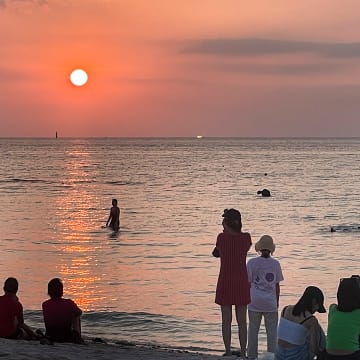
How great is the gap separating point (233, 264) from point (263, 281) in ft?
1.40

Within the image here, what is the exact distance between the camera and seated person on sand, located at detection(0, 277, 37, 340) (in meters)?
10.1

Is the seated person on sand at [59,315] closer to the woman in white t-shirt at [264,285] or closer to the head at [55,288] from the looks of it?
the head at [55,288]

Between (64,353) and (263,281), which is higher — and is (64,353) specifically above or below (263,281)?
below

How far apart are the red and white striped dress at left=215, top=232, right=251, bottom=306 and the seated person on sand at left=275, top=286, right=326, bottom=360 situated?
141 cm

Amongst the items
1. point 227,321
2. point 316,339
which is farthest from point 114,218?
point 316,339

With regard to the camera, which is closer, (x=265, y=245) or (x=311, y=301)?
(x=311, y=301)

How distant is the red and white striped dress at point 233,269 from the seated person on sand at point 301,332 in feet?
4.61

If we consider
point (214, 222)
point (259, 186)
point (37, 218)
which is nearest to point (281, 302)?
point (214, 222)

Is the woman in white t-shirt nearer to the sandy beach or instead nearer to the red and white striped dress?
the red and white striped dress

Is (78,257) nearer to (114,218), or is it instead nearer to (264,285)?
(114,218)

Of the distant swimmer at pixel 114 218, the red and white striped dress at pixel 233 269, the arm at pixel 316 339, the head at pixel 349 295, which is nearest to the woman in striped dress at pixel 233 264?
the red and white striped dress at pixel 233 269

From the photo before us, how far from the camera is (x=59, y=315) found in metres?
9.86

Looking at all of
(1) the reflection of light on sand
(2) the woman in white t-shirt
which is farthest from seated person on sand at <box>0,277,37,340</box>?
(1) the reflection of light on sand

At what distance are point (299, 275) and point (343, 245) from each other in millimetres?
6945
